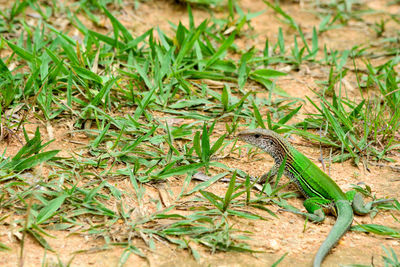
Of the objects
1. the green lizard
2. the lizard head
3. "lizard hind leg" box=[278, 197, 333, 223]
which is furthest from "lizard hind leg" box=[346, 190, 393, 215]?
the lizard head

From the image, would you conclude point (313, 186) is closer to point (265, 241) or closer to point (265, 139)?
point (265, 139)

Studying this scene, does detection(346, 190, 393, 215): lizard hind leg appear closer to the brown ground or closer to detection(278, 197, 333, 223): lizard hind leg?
the brown ground

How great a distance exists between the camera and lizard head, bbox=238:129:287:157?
5.04 metres

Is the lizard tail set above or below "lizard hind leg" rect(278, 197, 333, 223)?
above

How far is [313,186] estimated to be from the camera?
4664 mm

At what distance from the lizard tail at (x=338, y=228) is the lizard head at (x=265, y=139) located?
0.88 m

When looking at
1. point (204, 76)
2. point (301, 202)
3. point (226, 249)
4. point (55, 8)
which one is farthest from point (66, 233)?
point (55, 8)

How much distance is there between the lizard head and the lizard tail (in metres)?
0.88

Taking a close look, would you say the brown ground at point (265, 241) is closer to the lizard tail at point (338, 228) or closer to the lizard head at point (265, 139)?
the lizard tail at point (338, 228)

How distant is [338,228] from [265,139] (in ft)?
4.37

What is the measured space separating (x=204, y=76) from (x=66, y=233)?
309 centimetres

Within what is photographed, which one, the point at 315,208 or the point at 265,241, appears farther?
the point at 315,208

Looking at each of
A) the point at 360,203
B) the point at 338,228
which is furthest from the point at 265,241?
the point at 360,203

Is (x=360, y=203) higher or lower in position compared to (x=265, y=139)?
lower
